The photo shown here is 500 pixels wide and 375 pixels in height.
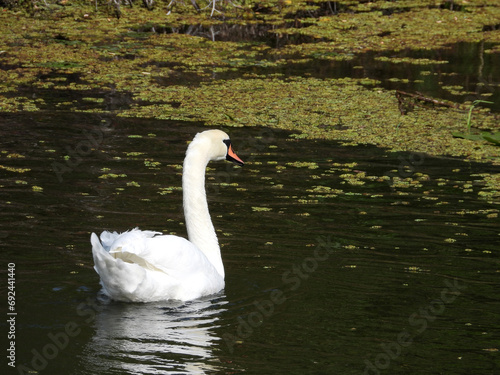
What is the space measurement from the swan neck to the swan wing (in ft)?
0.80

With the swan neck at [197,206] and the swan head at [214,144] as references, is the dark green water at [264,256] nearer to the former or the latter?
the swan neck at [197,206]

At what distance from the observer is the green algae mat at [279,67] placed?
9844mm

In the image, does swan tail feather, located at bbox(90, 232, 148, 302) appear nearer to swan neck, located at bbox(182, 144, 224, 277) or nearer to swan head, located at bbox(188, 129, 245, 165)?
swan neck, located at bbox(182, 144, 224, 277)

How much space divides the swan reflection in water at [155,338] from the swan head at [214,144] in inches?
41.9

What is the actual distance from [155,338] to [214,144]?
1664mm

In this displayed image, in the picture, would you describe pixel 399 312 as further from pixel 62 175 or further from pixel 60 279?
pixel 62 175

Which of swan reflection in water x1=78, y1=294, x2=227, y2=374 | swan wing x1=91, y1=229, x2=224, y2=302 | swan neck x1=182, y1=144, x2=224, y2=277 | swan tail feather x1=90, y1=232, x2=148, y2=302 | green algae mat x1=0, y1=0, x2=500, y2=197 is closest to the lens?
swan reflection in water x1=78, y1=294, x2=227, y2=374

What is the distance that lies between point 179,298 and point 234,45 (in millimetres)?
8605

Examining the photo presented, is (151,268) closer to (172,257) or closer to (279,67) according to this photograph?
(172,257)

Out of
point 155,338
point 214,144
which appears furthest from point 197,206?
point 155,338

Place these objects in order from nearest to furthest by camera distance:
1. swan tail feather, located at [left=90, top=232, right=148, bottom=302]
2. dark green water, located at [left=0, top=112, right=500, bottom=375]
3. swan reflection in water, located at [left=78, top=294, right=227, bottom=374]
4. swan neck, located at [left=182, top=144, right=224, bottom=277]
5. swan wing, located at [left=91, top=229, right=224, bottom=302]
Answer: swan reflection in water, located at [left=78, top=294, right=227, bottom=374] < dark green water, located at [left=0, top=112, right=500, bottom=375] < swan tail feather, located at [left=90, top=232, right=148, bottom=302] < swan wing, located at [left=91, top=229, right=224, bottom=302] < swan neck, located at [left=182, top=144, right=224, bottom=277]

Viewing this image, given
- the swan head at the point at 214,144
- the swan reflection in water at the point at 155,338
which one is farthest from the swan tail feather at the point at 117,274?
the swan head at the point at 214,144

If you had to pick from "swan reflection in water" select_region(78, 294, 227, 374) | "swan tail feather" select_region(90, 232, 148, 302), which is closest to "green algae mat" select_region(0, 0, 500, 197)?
"swan reflection in water" select_region(78, 294, 227, 374)

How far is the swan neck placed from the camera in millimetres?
5949
